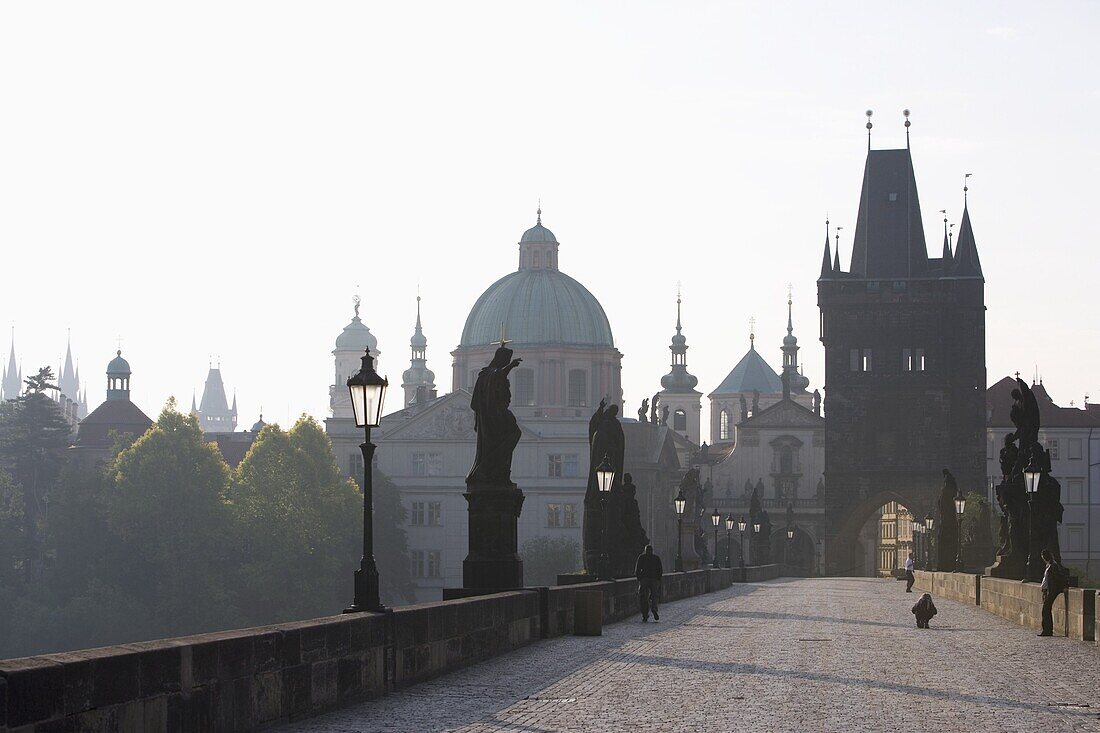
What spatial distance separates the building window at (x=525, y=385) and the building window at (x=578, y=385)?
3.20 m

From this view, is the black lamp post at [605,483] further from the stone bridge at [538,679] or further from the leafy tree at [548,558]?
the leafy tree at [548,558]

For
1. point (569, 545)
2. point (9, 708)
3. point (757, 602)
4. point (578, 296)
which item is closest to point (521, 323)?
point (578, 296)

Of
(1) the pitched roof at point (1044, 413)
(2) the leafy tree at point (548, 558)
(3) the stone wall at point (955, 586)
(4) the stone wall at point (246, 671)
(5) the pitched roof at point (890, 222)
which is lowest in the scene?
(2) the leafy tree at point (548, 558)

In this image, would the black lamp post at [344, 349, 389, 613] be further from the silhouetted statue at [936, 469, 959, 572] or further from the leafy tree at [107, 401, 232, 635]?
the leafy tree at [107, 401, 232, 635]

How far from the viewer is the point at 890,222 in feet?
431

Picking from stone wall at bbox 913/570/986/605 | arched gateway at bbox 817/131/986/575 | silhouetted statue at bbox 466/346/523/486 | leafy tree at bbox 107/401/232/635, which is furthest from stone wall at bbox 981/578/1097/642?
arched gateway at bbox 817/131/986/575

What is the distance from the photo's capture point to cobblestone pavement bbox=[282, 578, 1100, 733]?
16.2 meters

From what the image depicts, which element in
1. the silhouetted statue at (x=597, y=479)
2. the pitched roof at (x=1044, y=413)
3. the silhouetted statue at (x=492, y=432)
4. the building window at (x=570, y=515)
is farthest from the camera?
the pitched roof at (x=1044, y=413)

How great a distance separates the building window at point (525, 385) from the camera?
14975 cm

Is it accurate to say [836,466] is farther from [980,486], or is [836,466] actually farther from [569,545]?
[569,545]

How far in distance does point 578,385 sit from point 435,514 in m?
18.8

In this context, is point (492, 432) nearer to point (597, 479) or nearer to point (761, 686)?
point (761, 686)

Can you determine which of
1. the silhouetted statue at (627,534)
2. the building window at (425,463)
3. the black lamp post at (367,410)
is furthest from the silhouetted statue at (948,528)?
the building window at (425,463)

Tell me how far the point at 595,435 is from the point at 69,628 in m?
62.8
